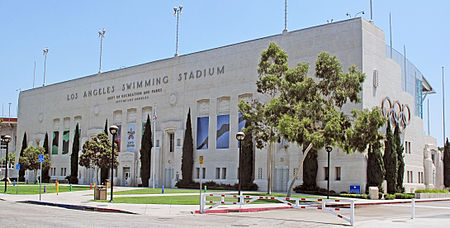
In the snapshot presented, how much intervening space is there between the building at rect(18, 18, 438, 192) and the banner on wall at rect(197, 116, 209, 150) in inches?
4.3

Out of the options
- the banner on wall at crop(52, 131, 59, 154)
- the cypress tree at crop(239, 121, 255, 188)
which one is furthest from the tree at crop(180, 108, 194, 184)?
the banner on wall at crop(52, 131, 59, 154)

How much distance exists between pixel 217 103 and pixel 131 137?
561 inches

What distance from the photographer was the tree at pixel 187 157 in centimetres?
5293

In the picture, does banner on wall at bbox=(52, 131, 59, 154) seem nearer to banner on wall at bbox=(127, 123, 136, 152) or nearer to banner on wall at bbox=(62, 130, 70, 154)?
banner on wall at bbox=(62, 130, 70, 154)

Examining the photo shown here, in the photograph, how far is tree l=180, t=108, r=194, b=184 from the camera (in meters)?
52.9

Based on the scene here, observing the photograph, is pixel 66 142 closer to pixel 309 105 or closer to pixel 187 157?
pixel 187 157

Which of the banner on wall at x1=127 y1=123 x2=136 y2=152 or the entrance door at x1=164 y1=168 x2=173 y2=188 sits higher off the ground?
the banner on wall at x1=127 y1=123 x2=136 y2=152

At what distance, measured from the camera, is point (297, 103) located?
105ft

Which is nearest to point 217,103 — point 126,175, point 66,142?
point 126,175

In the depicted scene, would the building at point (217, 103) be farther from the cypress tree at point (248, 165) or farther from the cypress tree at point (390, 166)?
the cypress tree at point (390, 166)

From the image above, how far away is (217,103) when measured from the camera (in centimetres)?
5241

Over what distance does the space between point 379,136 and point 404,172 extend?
16.2 m

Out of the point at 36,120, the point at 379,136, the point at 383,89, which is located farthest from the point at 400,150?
the point at 36,120

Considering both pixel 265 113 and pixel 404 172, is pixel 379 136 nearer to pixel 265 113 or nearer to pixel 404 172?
pixel 265 113
